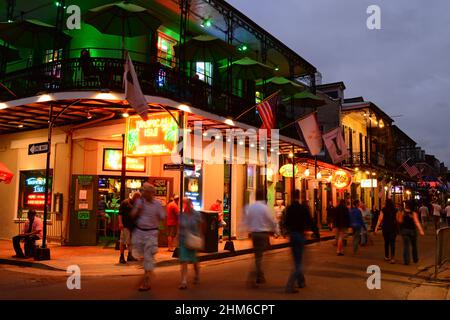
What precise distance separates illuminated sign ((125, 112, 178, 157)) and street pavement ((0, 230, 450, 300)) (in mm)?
3562

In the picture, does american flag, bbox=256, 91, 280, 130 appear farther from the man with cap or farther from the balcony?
the man with cap

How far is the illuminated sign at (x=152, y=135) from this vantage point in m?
13.2

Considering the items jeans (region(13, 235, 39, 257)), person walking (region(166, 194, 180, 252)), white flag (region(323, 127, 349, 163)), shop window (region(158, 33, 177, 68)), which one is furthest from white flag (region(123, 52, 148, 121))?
white flag (region(323, 127, 349, 163))

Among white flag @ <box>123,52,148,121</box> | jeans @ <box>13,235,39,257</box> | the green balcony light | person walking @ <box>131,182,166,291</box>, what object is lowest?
jeans @ <box>13,235,39,257</box>

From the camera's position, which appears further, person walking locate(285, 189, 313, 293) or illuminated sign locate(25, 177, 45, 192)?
illuminated sign locate(25, 177, 45, 192)

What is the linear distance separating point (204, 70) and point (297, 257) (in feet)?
41.0

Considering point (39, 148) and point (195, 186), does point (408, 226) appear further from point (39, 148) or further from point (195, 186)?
point (39, 148)

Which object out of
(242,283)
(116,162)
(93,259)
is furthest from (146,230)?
(116,162)

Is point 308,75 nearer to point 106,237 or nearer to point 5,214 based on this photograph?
point 106,237

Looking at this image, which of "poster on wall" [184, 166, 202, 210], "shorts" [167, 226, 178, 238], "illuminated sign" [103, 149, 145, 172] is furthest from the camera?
"poster on wall" [184, 166, 202, 210]

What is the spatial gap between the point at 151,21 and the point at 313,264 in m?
7.84

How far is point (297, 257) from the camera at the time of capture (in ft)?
25.9

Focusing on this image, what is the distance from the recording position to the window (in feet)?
60.8

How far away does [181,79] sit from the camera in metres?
14.5
